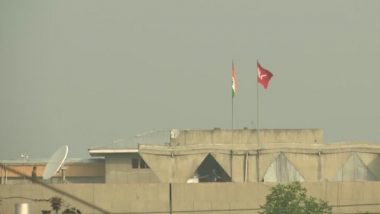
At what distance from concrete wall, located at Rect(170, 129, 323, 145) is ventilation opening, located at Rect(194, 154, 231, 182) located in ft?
4.56

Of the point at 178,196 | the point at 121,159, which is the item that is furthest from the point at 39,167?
the point at 178,196

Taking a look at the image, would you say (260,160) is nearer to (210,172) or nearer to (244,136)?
(244,136)

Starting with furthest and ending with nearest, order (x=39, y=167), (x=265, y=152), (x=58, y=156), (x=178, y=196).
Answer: (x=39, y=167) < (x=265, y=152) < (x=58, y=156) < (x=178, y=196)

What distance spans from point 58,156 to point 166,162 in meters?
15.5

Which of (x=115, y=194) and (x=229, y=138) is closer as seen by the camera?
(x=115, y=194)

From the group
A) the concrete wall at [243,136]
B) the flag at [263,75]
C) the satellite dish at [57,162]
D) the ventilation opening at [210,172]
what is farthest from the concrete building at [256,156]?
the satellite dish at [57,162]

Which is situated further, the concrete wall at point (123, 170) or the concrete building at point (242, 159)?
the concrete wall at point (123, 170)

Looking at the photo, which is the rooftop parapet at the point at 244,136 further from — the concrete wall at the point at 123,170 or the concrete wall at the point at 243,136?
the concrete wall at the point at 123,170

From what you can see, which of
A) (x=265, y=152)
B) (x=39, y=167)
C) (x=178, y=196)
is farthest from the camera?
Answer: (x=39, y=167)

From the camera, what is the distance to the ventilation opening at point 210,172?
51.8 meters

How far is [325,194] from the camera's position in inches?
1222

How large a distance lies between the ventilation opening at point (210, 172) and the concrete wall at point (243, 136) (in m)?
1.39

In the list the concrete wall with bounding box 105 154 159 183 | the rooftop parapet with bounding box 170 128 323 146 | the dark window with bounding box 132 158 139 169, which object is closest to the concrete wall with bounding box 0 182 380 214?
the rooftop parapet with bounding box 170 128 323 146

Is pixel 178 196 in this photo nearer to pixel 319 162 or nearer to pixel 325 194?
pixel 325 194
